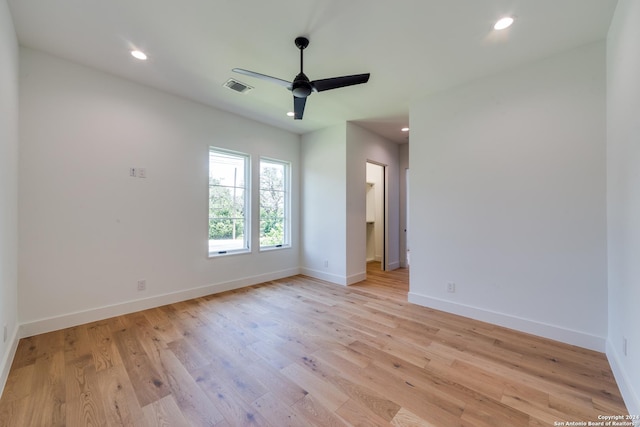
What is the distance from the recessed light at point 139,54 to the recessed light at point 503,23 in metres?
3.25

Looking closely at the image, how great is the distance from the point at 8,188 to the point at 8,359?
4.37 ft

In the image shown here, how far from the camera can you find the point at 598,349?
233 centimetres

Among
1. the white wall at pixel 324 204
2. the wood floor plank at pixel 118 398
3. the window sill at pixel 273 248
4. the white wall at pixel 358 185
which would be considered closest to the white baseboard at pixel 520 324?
the white wall at pixel 358 185

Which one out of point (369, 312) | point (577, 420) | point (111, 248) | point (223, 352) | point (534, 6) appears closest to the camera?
point (577, 420)

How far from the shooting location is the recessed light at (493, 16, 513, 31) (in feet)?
6.86

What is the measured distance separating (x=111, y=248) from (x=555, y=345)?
4.73 meters

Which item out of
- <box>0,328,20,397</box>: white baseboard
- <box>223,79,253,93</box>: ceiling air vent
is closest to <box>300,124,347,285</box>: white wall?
<box>223,79,253,93</box>: ceiling air vent

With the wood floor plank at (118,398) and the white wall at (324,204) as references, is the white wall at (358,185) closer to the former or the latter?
the white wall at (324,204)

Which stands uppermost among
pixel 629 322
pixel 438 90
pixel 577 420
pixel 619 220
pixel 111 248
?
pixel 438 90

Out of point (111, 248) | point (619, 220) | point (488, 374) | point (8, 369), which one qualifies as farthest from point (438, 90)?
point (8, 369)

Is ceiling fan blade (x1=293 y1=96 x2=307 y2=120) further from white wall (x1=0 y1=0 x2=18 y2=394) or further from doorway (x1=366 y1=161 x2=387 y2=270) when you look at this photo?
doorway (x1=366 y1=161 x2=387 y2=270)

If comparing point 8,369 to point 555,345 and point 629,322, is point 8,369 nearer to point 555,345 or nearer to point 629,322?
point 629,322

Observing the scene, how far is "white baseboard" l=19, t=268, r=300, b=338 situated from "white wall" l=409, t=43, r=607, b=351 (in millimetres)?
2785

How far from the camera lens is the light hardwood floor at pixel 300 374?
160 cm
